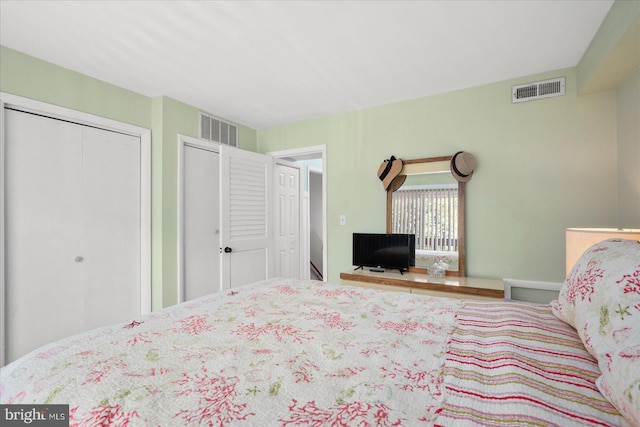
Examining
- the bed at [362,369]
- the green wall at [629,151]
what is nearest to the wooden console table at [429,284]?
the green wall at [629,151]

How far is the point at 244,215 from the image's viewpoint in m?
3.44

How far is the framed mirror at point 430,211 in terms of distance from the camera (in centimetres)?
280

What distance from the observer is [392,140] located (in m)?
3.18

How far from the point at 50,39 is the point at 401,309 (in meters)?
2.91

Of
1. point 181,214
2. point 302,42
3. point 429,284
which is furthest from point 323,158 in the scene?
point 429,284

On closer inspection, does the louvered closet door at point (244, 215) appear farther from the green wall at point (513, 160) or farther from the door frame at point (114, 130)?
the green wall at point (513, 160)

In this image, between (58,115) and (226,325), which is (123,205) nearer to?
(58,115)

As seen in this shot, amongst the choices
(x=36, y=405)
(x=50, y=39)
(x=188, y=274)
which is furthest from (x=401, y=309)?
(x=50, y=39)

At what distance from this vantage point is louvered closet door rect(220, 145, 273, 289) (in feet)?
10.5

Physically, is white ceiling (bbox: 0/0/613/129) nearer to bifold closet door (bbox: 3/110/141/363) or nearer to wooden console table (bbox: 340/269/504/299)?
bifold closet door (bbox: 3/110/141/363)

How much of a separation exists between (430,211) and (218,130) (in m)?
2.63

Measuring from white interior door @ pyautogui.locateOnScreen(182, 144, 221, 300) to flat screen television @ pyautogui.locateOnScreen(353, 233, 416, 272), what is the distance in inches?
67.8

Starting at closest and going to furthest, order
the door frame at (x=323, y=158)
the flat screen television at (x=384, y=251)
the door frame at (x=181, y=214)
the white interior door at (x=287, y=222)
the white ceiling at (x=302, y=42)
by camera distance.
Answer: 1. the white ceiling at (x=302, y=42)
2. the flat screen television at (x=384, y=251)
3. the door frame at (x=181, y=214)
4. the door frame at (x=323, y=158)
5. the white interior door at (x=287, y=222)

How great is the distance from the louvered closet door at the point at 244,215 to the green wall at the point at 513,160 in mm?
1236
